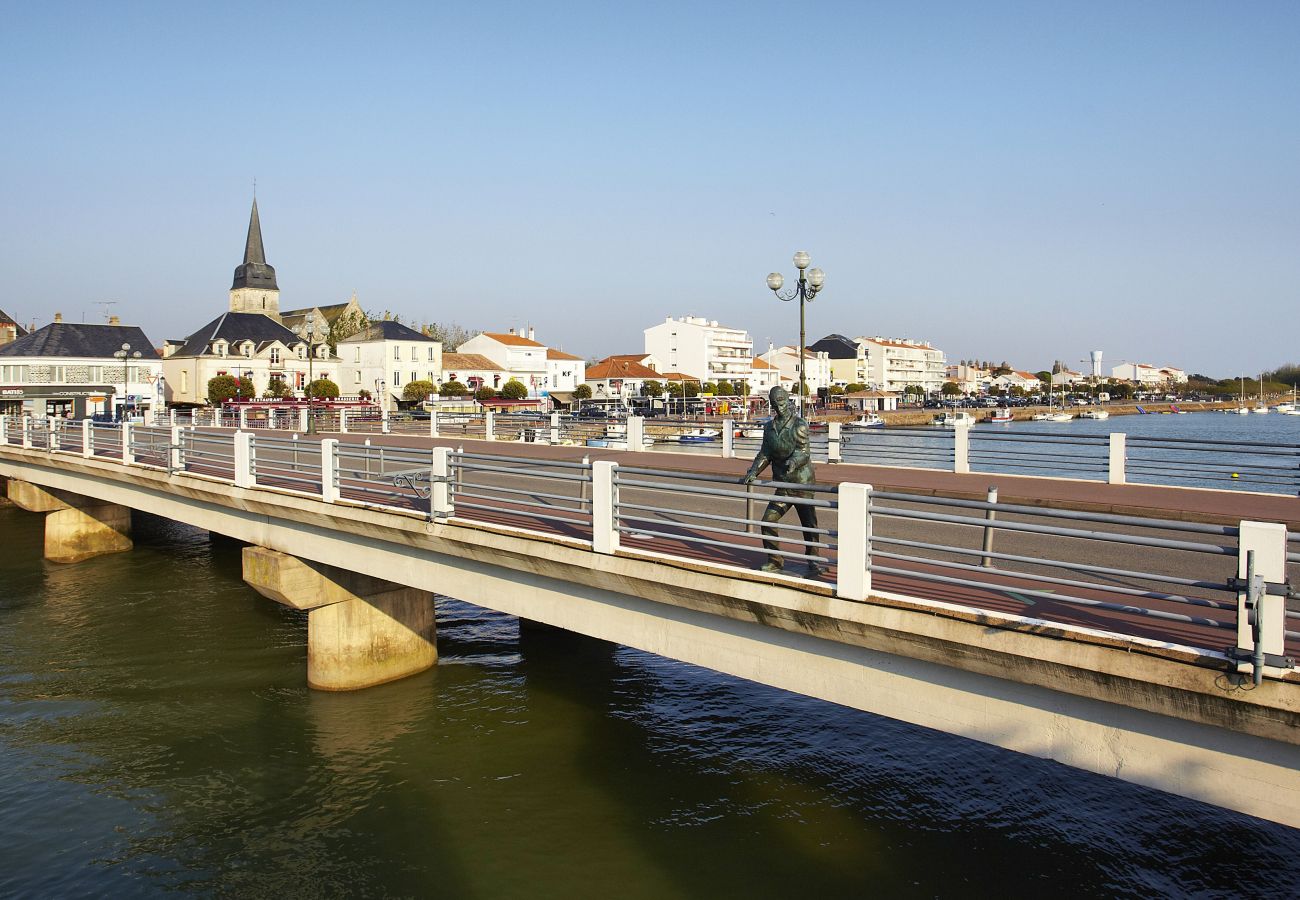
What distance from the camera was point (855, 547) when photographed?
274 inches

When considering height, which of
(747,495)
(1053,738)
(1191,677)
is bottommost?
(1053,738)

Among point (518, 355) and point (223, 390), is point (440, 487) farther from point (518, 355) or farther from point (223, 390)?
point (518, 355)

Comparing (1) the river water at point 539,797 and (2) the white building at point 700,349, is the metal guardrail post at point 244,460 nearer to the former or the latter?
(1) the river water at point 539,797

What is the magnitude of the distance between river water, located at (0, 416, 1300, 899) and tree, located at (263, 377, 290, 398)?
246 ft

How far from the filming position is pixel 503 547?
9789mm

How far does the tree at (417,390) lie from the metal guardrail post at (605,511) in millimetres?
83929

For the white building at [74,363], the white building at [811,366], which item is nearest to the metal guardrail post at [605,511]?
the white building at [74,363]

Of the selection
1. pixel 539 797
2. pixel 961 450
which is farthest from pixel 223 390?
pixel 539 797

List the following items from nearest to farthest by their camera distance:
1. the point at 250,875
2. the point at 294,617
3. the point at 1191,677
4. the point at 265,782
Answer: the point at 1191,677, the point at 250,875, the point at 265,782, the point at 294,617

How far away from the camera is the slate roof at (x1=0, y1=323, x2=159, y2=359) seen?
76062mm

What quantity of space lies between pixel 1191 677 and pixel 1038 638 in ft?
2.94

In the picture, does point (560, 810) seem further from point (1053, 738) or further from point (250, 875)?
point (1053, 738)

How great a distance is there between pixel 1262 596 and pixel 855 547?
2650mm

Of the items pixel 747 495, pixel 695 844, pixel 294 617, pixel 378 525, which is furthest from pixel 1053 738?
pixel 294 617
